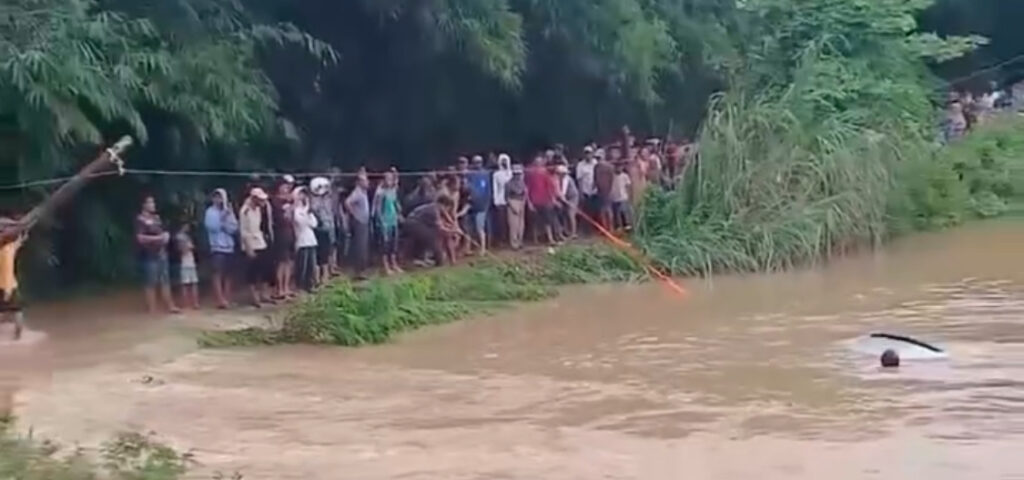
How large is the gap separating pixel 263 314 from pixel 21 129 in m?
2.86

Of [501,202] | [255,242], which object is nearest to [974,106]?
[501,202]

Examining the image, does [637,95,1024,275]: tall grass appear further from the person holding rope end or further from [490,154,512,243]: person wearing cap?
the person holding rope end

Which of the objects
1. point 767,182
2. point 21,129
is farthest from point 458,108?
point 21,129

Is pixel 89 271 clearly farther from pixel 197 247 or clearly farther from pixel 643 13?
pixel 643 13

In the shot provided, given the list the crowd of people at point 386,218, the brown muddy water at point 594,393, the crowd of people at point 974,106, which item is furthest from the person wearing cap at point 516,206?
the crowd of people at point 974,106

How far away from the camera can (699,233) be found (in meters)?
22.0

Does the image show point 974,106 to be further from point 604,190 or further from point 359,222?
point 359,222

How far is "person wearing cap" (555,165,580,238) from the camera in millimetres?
24047

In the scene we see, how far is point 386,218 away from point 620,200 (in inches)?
160

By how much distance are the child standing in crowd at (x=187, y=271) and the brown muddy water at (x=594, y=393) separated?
0.74 m

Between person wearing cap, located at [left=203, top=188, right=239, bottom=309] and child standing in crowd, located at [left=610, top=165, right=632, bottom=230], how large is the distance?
6.31 meters

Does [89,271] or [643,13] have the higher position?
[643,13]

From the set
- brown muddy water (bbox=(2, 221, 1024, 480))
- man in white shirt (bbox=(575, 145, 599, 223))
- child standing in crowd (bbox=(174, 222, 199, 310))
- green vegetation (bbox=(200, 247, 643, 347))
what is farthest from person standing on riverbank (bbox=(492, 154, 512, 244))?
child standing in crowd (bbox=(174, 222, 199, 310))

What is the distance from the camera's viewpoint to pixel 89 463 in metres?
10.2
